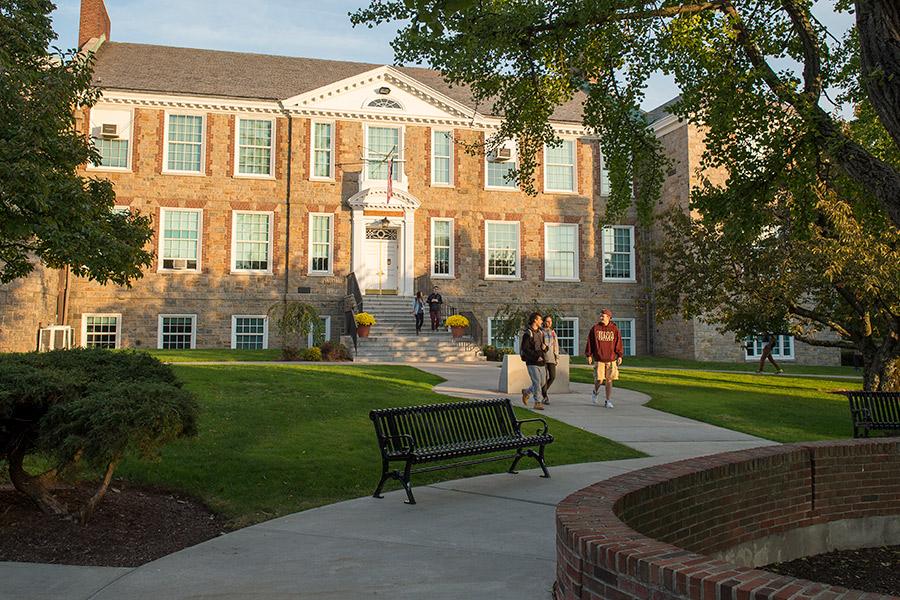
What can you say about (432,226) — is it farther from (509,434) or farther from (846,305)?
(509,434)

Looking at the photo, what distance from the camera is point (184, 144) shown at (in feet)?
92.5

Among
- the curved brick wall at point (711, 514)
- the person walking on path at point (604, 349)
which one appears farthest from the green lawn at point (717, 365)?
the curved brick wall at point (711, 514)

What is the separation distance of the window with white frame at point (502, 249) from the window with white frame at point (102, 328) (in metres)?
13.9

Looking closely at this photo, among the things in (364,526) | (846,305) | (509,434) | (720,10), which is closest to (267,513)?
(364,526)

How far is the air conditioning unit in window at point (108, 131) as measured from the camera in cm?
2709

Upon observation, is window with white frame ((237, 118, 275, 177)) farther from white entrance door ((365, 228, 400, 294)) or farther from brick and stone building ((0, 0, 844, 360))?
white entrance door ((365, 228, 400, 294))

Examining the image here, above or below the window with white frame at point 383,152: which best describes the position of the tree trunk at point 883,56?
below

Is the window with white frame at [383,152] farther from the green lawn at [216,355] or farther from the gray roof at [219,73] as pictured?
the green lawn at [216,355]

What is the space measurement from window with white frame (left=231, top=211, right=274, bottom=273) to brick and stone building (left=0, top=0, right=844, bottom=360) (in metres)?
0.05

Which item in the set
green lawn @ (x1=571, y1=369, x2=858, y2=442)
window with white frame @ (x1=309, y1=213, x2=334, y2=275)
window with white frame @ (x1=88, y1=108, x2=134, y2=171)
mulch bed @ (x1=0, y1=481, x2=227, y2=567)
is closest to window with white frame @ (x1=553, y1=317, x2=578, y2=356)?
green lawn @ (x1=571, y1=369, x2=858, y2=442)

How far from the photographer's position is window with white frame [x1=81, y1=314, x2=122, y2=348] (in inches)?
1059

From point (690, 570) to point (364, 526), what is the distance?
3800 millimetres

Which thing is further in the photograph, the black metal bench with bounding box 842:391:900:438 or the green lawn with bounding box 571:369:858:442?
the green lawn with bounding box 571:369:858:442

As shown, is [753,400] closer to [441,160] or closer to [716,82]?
[716,82]
